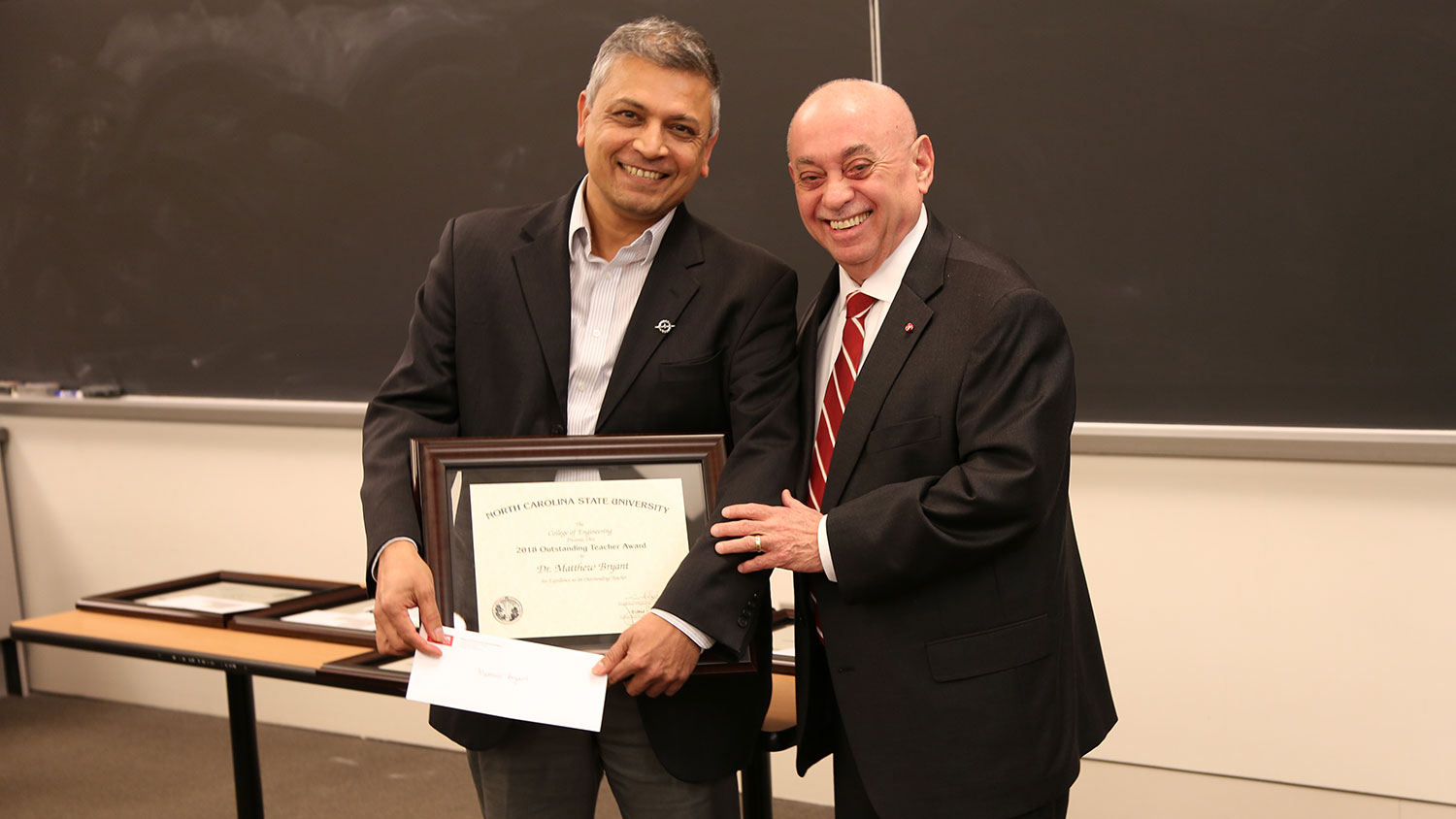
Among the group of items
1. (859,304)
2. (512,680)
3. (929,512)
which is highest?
(859,304)

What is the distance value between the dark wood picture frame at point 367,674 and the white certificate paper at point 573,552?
2.36 feet

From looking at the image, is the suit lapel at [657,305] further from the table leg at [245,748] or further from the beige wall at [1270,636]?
the table leg at [245,748]

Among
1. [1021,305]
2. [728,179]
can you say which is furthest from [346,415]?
[1021,305]

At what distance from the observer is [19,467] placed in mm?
5191

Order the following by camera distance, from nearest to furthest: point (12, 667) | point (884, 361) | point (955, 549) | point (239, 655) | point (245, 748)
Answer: point (955, 549), point (884, 361), point (239, 655), point (245, 748), point (12, 667)

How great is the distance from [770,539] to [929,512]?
0.24 metres

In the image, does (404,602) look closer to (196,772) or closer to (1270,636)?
(1270,636)

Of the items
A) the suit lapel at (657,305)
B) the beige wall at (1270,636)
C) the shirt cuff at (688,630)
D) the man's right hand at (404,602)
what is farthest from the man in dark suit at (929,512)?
the beige wall at (1270,636)

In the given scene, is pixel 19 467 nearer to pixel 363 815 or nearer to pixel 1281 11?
pixel 363 815

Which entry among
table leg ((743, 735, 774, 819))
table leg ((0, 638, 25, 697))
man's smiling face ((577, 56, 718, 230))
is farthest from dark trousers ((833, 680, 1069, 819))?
table leg ((0, 638, 25, 697))

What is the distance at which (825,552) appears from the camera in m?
1.84

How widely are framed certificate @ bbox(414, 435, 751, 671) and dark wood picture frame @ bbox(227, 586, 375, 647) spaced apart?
3.39 ft

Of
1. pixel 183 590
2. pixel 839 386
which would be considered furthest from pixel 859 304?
pixel 183 590

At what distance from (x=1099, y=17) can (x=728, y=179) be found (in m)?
1.08
